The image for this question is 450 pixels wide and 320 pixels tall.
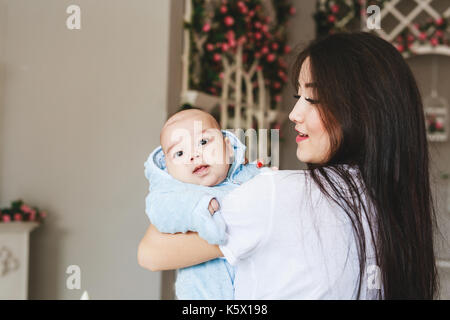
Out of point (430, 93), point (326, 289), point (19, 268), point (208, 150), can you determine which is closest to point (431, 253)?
point (326, 289)

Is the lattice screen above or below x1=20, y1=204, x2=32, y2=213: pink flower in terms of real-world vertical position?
above

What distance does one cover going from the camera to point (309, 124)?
2.15ft

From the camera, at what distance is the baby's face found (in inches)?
28.5

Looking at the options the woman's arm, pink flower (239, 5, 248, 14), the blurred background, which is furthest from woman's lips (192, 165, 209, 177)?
pink flower (239, 5, 248, 14)

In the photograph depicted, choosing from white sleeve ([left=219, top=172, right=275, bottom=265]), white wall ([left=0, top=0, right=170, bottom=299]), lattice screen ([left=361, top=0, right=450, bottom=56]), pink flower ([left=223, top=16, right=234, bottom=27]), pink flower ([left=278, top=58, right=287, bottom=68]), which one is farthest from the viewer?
lattice screen ([left=361, top=0, right=450, bottom=56])

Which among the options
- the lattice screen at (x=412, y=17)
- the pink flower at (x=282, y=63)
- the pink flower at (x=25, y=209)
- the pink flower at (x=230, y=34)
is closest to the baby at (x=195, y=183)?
the pink flower at (x=25, y=209)

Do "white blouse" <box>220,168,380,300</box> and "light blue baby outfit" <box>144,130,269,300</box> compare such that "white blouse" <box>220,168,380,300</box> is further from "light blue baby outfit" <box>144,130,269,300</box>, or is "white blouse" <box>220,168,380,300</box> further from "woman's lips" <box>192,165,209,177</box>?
"woman's lips" <box>192,165,209,177</box>

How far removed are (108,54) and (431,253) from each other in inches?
47.6

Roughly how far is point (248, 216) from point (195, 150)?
0.21m

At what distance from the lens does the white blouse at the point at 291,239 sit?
0.55 m

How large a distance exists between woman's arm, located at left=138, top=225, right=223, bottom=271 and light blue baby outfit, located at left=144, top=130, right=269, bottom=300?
0.02m

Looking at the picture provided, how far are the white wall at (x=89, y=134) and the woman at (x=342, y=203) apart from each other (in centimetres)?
91
